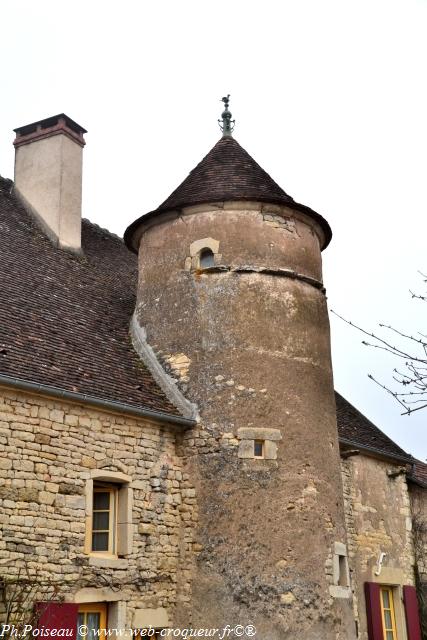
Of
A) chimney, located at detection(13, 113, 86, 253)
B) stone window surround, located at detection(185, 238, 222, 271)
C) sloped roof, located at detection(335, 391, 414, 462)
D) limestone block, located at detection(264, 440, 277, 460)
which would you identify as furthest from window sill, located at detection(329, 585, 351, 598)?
chimney, located at detection(13, 113, 86, 253)

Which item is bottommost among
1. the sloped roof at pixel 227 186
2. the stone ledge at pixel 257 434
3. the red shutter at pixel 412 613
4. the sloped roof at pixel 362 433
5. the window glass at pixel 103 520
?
the red shutter at pixel 412 613

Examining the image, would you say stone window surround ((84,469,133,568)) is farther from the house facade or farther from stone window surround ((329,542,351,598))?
stone window surround ((329,542,351,598))

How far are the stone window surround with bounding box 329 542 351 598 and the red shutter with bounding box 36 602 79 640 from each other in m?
3.32

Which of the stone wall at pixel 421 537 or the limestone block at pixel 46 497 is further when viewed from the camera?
the stone wall at pixel 421 537

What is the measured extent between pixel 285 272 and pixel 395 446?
5040 millimetres

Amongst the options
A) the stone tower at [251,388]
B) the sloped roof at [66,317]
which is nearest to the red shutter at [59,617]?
the stone tower at [251,388]

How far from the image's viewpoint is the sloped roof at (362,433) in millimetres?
14469

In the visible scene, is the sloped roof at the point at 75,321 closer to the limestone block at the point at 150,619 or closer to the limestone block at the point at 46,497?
the limestone block at the point at 46,497

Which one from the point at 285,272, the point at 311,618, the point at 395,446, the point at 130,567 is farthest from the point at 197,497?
the point at 395,446

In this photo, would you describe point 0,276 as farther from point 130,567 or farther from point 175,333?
point 130,567

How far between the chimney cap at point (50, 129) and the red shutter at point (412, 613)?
32.0 ft

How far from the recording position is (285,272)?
12.4 meters

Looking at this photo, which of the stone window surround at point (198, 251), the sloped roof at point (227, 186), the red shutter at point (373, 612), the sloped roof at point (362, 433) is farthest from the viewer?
the sloped roof at point (362, 433)

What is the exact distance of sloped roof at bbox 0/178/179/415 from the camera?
10531 mm
